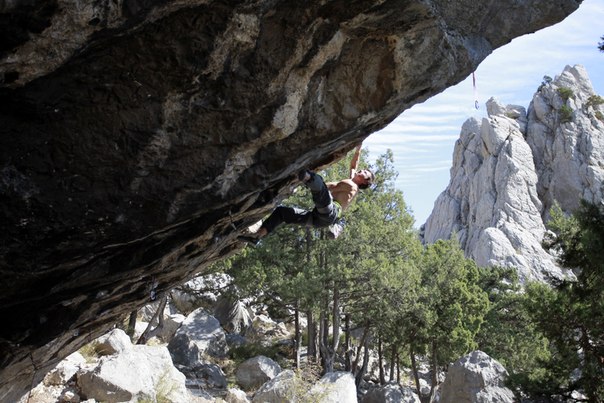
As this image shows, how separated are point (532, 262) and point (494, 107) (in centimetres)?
2779

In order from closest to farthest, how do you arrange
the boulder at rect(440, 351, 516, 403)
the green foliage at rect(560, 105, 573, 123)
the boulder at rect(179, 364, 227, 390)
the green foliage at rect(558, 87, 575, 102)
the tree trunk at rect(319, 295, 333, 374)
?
the boulder at rect(440, 351, 516, 403) < the boulder at rect(179, 364, 227, 390) < the tree trunk at rect(319, 295, 333, 374) < the green foliage at rect(560, 105, 573, 123) < the green foliage at rect(558, 87, 575, 102)

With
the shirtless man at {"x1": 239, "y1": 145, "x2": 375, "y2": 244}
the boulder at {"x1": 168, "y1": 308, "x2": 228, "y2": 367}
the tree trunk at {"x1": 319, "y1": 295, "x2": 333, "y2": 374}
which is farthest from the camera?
the tree trunk at {"x1": 319, "y1": 295, "x2": 333, "y2": 374}

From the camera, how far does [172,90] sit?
427 centimetres

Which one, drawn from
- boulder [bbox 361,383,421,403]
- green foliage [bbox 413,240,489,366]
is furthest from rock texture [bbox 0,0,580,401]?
green foliage [bbox 413,240,489,366]

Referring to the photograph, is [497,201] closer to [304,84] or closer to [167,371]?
→ [167,371]

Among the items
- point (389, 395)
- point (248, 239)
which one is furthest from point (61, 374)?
point (389, 395)

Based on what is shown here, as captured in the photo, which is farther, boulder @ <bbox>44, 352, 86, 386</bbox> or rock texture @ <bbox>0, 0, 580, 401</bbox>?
boulder @ <bbox>44, 352, 86, 386</bbox>

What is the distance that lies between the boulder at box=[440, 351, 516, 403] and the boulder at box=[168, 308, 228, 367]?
10077mm

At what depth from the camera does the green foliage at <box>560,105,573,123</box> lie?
6625 centimetres

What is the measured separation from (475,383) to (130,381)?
12.5 meters

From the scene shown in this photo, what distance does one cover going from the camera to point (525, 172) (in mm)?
67750

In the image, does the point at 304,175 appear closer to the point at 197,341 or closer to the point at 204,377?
the point at 204,377

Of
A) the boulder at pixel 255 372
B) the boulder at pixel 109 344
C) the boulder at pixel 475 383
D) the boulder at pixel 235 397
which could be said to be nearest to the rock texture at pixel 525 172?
the boulder at pixel 475 383

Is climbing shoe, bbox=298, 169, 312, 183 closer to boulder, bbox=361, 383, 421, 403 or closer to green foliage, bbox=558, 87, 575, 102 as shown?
boulder, bbox=361, 383, 421, 403
